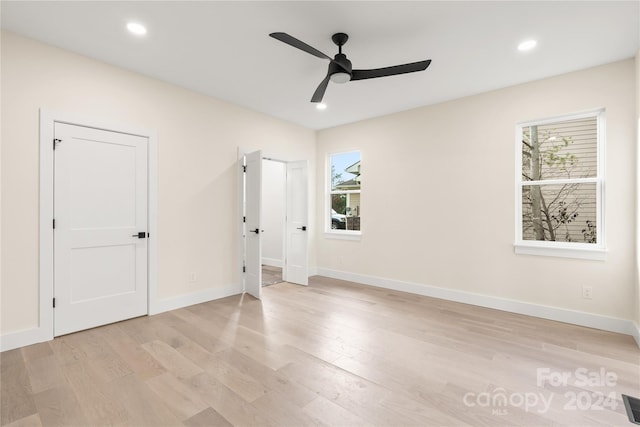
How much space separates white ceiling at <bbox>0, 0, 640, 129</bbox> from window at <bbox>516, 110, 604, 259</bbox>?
2.26 ft

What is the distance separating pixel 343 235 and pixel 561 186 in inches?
129

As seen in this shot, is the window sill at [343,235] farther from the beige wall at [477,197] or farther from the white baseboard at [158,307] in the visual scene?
the white baseboard at [158,307]

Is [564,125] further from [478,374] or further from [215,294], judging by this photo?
[215,294]

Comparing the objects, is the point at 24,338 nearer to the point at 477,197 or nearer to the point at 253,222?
the point at 253,222

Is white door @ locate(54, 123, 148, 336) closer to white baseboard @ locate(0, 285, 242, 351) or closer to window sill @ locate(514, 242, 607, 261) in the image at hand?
white baseboard @ locate(0, 285, 242, 351)

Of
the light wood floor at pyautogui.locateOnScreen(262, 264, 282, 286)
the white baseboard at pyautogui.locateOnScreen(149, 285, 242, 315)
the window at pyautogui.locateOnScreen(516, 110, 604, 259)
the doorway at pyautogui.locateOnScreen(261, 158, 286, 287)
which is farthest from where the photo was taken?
the doorway at pyautogui.locateOnScreen(261, 158, 286, 287)

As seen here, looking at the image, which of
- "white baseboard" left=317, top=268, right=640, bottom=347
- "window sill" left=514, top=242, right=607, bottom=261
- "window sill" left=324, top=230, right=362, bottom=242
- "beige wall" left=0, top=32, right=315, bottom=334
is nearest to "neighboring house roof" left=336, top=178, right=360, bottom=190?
"window sill" left=324, top=230, right=362, bottom=242

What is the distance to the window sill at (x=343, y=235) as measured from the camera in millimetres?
5430

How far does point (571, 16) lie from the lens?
246 centimetres

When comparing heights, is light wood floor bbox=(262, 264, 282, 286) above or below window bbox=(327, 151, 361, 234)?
below

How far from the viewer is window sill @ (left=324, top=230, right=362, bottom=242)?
5430mm

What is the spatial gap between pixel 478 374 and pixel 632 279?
224cm

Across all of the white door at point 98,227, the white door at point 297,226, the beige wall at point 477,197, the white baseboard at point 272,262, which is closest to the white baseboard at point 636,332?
the beige wall at point 477,197

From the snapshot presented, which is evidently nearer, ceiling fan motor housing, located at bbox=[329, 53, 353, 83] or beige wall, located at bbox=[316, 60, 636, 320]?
ceiling fan motor housing, located at bbox=[329, 53, 353, 83]
